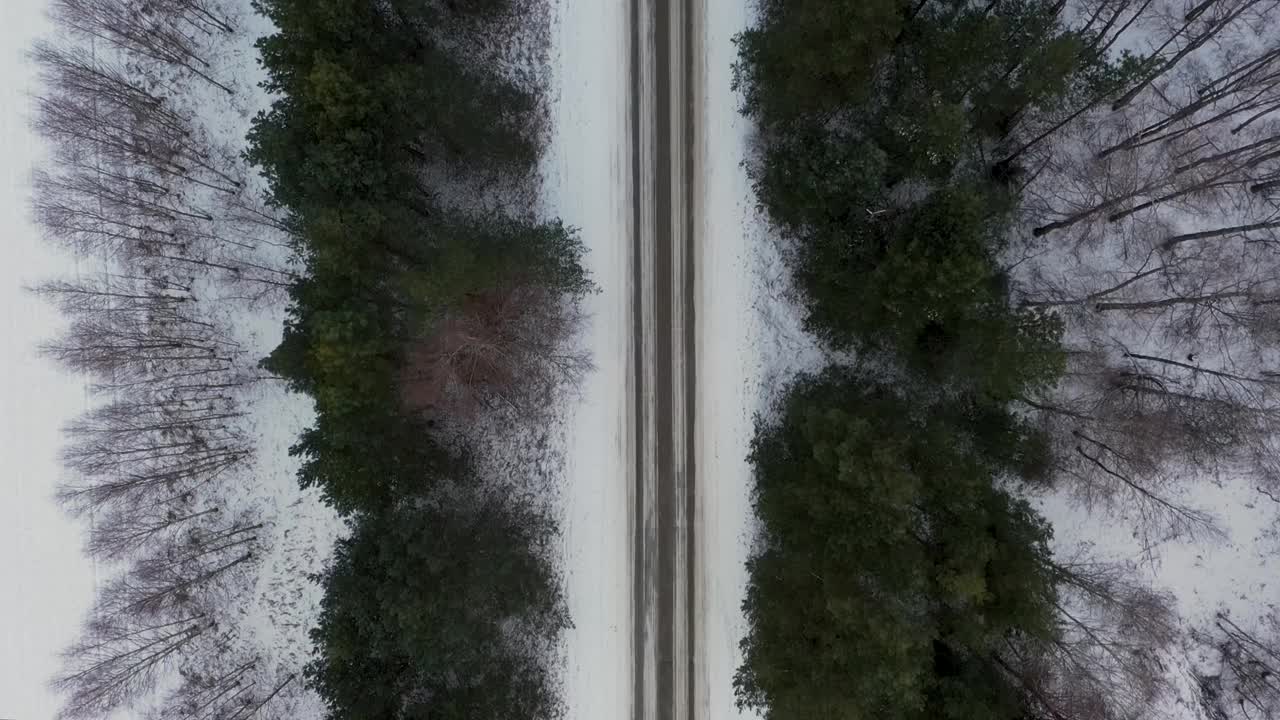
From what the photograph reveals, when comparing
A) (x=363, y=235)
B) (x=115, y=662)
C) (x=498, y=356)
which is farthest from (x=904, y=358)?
(x=115, y=662)

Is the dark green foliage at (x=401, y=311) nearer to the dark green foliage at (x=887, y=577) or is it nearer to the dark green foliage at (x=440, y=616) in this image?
the dark green foliage at (x=440, y=616)

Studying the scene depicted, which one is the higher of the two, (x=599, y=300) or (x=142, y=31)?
(x=142, y=31)

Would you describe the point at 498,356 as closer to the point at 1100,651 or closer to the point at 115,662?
the point at 115,662

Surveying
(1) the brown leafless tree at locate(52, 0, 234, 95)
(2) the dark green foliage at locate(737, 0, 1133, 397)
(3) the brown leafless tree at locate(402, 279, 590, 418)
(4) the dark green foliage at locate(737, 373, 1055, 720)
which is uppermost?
(1) the brown leafless tree at locate(52, 0, 234, 95)

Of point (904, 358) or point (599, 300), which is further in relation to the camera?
point (599, 300)

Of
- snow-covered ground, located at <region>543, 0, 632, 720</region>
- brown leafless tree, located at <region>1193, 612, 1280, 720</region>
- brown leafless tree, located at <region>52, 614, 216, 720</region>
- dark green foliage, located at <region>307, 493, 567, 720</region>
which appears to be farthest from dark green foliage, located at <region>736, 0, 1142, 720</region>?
brown leafless tree, located at <region>52, 614, 216, 720</region>

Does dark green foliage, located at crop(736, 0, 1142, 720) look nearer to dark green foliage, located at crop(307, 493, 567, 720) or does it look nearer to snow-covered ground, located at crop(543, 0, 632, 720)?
snow-covered ground, located at crop(543, 0, 632, 720)

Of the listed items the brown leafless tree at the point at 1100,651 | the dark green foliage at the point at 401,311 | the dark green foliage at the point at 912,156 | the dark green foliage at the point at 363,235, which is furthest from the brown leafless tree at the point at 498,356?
the brown leafless tree at the point at 1100,651
